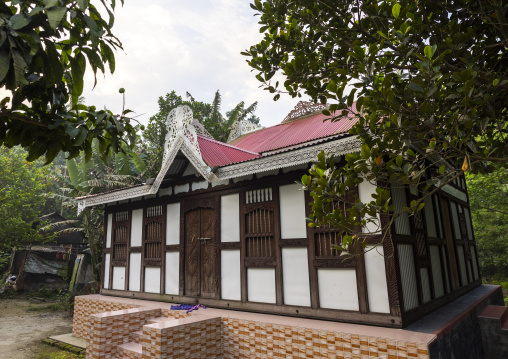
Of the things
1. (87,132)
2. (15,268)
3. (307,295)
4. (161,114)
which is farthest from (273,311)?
(15,268)

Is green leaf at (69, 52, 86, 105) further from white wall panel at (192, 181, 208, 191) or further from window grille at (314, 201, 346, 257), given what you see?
white wall panel at (192, 181, 208, 191)

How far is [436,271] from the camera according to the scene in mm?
7031

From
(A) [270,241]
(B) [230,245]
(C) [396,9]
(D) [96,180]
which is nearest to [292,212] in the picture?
(A) [270,241]

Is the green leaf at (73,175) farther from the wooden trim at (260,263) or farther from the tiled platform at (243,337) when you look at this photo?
the wooden trim at (260,263)

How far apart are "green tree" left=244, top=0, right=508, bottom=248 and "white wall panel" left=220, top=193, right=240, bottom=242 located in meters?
3.60

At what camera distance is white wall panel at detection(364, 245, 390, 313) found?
5.27 meters

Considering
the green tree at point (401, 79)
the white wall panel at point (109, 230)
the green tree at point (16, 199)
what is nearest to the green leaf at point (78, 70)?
the green tree at point (401, 79)

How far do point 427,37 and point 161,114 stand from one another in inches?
671

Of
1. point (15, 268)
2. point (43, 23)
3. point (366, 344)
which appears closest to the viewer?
point (43, 23)

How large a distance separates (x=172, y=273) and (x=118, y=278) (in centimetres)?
265

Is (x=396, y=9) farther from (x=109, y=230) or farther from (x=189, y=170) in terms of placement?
(x=109, y=230)

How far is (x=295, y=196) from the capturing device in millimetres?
6551

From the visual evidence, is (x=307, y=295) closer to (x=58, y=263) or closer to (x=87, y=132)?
(x=87, y=132)

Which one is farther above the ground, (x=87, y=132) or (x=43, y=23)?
(x=43, y=23)
